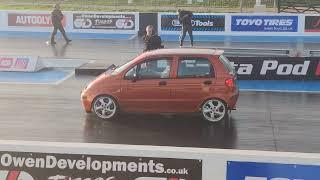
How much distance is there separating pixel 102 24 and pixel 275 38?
9.33 meters

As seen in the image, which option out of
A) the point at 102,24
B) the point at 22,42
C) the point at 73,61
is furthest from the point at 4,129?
the point at 102,24

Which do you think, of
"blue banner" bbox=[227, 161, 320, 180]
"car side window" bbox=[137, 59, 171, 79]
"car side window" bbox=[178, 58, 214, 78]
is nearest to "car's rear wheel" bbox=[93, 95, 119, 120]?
"car side window" bbox=[137, 59, 171, 79]

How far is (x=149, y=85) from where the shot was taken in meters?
12.6

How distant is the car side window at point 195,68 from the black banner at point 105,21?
727 inches

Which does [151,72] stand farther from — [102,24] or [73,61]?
[102,24]

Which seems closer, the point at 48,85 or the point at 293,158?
the point at 293,158

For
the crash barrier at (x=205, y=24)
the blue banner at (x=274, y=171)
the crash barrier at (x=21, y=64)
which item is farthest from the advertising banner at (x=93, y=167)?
the crash barrier at (x=205, y=24)

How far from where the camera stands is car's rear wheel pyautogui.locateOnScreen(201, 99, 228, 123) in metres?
12.5

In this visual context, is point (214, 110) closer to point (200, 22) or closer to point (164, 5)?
point (200, 22)

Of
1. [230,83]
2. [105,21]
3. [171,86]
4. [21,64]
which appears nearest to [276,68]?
[230,83]

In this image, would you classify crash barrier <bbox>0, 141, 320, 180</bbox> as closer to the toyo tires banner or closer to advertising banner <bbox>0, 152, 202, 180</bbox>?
advertising banner <bbox>0, 152, 202, 180</bbox>

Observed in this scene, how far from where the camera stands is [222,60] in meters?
12.5

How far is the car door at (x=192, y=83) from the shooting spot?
12422 mm

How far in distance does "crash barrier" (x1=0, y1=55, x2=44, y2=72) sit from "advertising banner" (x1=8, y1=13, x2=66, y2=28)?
1150cm
